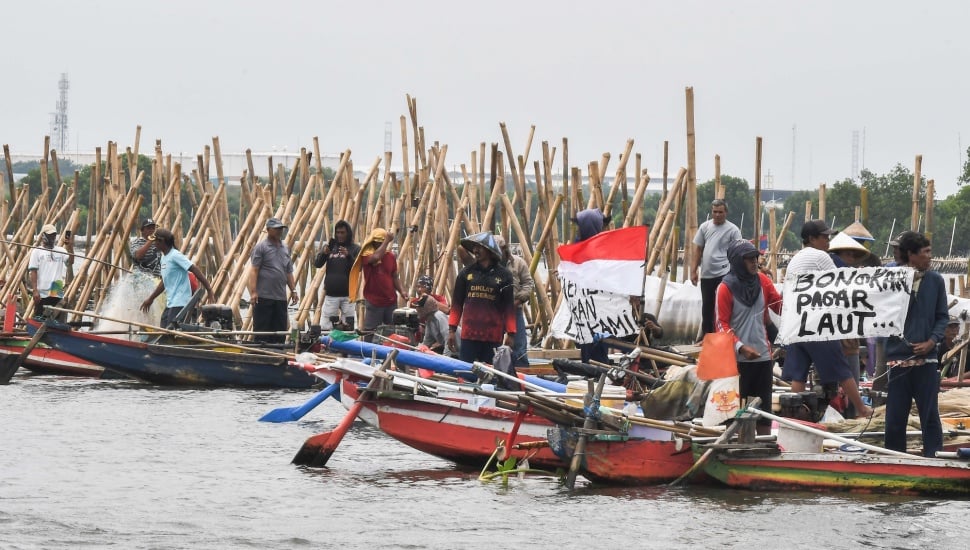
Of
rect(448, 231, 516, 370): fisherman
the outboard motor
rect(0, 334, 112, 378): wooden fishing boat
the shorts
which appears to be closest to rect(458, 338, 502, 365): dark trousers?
rect(448, 231, 516, 370): fisherman

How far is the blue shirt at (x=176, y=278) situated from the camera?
66.5 ft

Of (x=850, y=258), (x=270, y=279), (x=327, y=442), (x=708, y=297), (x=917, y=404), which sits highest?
(x=850, y=258)

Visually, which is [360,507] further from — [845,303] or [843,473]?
[845,303]

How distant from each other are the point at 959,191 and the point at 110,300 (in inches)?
3048

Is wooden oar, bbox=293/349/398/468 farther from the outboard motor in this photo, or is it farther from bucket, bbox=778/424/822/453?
the outboard motor

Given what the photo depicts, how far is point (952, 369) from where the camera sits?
699 inches

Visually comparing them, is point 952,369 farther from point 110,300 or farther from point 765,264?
point 110,300

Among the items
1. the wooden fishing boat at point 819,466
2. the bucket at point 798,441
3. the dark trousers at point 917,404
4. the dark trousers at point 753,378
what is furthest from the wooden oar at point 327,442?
the dark trousers at point 917,404

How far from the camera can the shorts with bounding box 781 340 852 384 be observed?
1360 cm

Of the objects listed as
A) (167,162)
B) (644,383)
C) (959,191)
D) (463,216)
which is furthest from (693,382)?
(959,191)

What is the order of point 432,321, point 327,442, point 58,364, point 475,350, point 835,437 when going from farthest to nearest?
point 58,364
point 432,321
point 475,350
point 327,442
point 835,437

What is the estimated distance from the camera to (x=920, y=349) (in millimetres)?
11500

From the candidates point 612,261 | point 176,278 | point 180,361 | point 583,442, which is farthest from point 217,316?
point 583,442

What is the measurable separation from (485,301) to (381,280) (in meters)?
5.09
